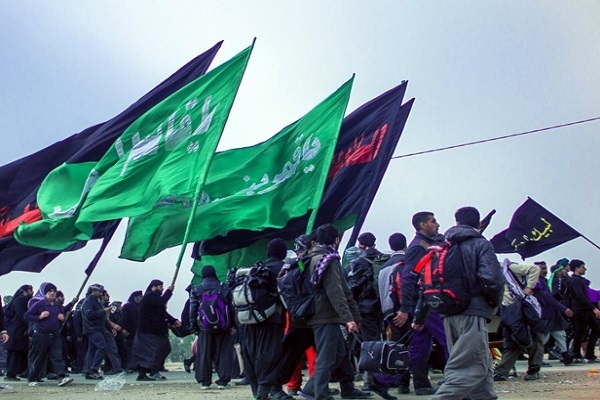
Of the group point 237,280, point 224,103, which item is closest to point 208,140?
point 224,103

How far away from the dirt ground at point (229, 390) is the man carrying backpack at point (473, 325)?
2147 millimetres

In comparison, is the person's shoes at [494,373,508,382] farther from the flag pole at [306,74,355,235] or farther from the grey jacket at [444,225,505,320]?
the grey jacket at [444,225,505,320]

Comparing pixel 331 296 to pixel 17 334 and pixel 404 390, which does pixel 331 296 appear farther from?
pixel 17 334

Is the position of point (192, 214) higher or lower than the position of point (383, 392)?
higher

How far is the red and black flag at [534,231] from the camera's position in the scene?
16.0 meters

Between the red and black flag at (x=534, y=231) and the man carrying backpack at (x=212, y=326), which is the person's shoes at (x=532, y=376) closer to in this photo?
the man carrying backpack at (x=212, y=326)

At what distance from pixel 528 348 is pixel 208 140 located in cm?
600

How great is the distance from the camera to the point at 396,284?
29.8 feet

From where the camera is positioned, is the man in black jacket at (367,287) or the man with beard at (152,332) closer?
the man in black jacket at (367,287)

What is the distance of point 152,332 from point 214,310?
2828 mm

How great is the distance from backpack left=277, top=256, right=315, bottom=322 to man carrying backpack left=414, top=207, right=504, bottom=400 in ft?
5.31

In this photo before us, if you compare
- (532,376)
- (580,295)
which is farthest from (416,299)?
(580,295)

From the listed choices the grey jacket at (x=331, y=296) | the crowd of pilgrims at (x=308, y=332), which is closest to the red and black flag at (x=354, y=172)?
the crowd of pilgrims at (x=308, y=332)

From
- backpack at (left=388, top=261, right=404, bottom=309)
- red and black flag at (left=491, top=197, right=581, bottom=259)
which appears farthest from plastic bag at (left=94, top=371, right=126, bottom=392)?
red and black flag at (left=491, top=197, right=581, bottom=259)
